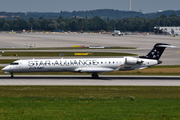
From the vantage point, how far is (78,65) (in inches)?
1823

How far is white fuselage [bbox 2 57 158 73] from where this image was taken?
46062mm

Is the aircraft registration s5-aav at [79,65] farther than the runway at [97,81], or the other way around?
the aircraft registration s5-aav at [79,65]

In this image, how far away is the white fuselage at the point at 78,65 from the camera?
46062 millimetres

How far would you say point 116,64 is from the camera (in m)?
46.5
